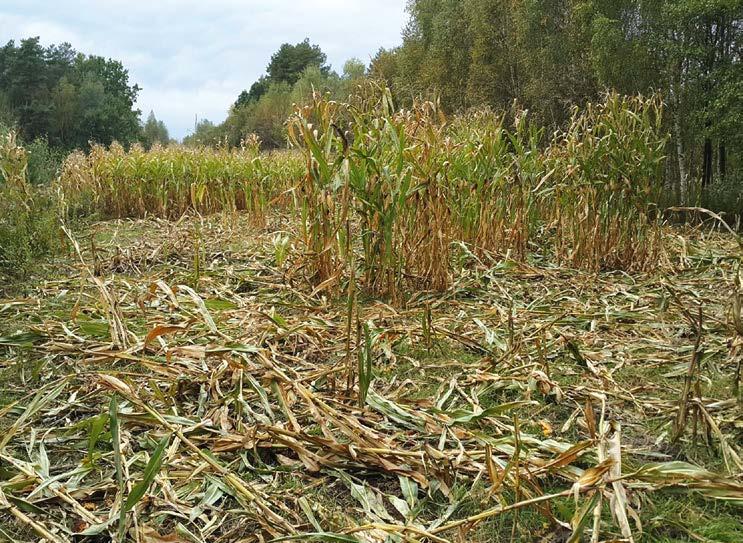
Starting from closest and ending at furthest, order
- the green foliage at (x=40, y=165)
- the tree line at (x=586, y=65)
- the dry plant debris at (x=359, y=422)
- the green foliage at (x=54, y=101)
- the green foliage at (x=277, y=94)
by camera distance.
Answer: the dry plant debris at (x=359, y=422)
the green foliage at (x=40, y=165)
the tree line at (x=586, y=65)
the green foliage at (x=277, y=94)
the green foliage at (x=54, y=101)

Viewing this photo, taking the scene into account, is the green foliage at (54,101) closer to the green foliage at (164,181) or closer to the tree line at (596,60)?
the tree line at (596,60)

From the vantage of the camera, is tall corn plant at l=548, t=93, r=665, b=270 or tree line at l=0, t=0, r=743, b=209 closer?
tall corn plant at l=548, t=93, r=665, b=270

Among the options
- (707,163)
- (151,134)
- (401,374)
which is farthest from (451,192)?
(151,134)

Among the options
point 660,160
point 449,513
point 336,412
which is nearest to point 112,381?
point 336,412

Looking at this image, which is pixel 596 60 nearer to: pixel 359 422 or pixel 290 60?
pixel 359 422

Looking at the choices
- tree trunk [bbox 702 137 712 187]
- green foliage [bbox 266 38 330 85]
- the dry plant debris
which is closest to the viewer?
the dry plant debris

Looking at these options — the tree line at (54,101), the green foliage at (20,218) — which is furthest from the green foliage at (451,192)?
the tree line at (54,101)

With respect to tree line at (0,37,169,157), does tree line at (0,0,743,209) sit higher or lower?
lower

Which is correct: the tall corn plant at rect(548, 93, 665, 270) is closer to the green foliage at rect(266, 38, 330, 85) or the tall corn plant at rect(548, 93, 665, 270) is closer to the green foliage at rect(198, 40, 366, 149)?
the green foliage at rect(198, 40, 366, 149)

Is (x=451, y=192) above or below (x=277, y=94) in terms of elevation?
below

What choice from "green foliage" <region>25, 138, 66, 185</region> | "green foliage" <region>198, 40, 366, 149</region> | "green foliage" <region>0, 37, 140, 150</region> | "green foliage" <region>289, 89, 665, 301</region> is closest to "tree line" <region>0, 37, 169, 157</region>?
"green foliage" <region>0, 37, 140, 150</region>

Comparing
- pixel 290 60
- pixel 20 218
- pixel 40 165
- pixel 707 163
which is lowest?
pixel 707 163

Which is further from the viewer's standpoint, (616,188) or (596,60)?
(596,60)

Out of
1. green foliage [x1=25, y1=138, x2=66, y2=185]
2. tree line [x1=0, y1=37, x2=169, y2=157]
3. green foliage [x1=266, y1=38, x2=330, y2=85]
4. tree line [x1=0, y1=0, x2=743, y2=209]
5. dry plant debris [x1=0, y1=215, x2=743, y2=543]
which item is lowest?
dry plant debris [x1=0, y1=215, x2=743, y2=543]
